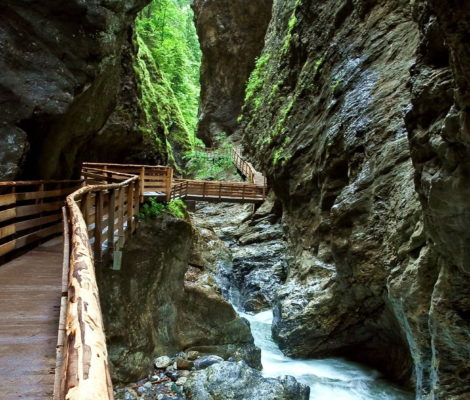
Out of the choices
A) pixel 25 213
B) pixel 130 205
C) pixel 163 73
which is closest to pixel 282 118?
pixel 130 205

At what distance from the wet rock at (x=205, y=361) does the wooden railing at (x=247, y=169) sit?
Answer: 14838 millimetres

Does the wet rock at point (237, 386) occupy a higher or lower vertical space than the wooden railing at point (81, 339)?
lower

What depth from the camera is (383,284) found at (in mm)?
10148

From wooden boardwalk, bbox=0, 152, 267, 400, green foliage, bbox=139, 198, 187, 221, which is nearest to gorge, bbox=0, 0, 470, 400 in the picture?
green foliage, bbox=139, 198, 187, 221

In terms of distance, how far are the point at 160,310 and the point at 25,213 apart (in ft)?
14.2

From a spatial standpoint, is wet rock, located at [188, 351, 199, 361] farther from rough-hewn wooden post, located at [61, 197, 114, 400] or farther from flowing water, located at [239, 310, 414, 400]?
rough-hewn wooden post, located at [61, 197, 114, 400]

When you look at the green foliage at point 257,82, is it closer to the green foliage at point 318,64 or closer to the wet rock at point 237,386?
the green foliage at point 318,64

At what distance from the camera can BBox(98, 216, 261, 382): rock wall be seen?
30.7 feet

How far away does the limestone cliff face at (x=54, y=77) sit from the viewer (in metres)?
8.55

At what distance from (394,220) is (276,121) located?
12866 millimetres

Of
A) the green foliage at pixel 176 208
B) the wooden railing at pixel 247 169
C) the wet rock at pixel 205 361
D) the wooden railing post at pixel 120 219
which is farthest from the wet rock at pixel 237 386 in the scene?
the wooden railing at pixel 247 169

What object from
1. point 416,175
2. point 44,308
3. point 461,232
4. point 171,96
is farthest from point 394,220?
point 171,96

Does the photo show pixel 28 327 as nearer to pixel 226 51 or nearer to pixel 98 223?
pixel 98 223

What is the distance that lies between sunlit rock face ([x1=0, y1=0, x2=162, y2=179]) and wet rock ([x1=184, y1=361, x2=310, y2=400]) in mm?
5933
